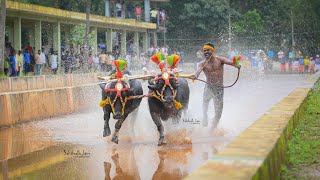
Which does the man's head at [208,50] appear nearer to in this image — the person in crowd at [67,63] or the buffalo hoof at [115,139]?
the buffalo hoof at [115,139]

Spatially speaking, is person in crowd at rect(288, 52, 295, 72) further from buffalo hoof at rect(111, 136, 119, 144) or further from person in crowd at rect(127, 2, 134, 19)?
buffalo hoof at rect(111, 136, 119, 144)

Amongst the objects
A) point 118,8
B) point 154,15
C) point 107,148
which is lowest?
point 107,148

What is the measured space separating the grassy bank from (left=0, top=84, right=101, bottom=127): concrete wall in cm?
680

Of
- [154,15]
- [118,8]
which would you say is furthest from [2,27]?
[154,15]

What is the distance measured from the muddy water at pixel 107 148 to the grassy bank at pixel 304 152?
1358 millimetres

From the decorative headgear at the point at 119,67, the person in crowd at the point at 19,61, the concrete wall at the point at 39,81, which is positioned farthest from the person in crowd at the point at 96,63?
the decorative headgear at the point at 119,67

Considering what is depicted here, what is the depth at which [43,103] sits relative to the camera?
15.9 metres

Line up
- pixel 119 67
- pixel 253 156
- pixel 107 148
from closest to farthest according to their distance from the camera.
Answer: pixel 253 156
pixel 107 148
pixel 119 67

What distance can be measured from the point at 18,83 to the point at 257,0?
50873 millimetres

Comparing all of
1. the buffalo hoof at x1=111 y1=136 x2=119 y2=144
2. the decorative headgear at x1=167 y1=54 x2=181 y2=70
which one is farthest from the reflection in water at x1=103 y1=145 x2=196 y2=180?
the decorative headgear at x1=167 y1=54 x2=181 y2=70

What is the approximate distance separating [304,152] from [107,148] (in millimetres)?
4232

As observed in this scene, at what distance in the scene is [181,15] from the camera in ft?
192

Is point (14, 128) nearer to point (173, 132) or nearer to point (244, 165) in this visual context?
point (173, 132)

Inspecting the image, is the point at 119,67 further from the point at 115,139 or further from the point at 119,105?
the point at 115,139
